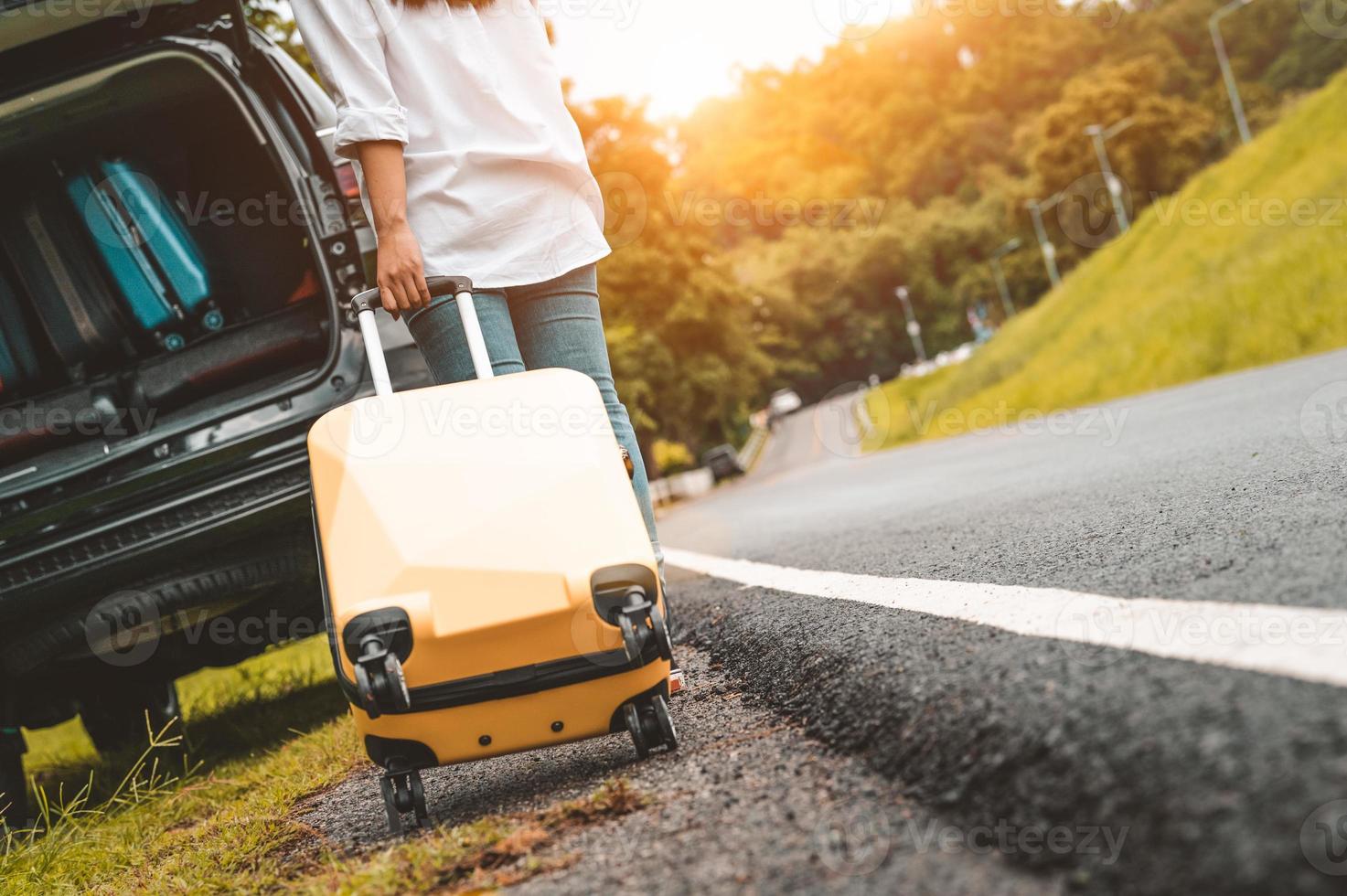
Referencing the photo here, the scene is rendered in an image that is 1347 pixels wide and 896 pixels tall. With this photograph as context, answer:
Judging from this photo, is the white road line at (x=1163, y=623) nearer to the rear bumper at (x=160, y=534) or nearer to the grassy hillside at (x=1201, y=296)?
the rear bumper at (x=160, y=534)

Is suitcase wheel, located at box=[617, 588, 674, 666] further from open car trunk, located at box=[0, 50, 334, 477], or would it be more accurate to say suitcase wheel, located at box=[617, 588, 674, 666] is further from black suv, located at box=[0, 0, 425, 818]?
open car trunk, located at box=[0, 50, 334, 477]

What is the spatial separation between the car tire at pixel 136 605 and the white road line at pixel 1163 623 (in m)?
1.95

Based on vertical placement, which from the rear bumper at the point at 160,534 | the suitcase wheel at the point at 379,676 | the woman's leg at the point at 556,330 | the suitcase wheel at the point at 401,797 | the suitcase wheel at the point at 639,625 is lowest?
the suitcase wheel at the point at 401,797

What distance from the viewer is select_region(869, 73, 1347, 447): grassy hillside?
632 inches

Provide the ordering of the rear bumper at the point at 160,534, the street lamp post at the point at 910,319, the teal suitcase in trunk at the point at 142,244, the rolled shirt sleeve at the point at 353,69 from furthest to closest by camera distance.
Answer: the street lamp post at the point at 910,319 → the teal suitcase in trunk at the point at 142,244 → the rear bumper at the point at 160,534 → the rolled shirt sleeve at the point at 353,69

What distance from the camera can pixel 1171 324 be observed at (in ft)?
65.8

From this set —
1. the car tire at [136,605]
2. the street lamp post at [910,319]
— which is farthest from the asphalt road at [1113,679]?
the street lamp post at [910,319]

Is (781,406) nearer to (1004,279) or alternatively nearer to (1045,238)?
(1004,279)

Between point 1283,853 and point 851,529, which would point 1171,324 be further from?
point 1283,853

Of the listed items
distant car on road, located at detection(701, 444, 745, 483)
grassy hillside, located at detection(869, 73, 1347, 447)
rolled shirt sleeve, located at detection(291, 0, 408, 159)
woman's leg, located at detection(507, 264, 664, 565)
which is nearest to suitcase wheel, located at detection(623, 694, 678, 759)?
woman's leg, located at detection(507, 264, 664, 565)

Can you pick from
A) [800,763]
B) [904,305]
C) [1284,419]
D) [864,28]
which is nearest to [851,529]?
[1284,419]

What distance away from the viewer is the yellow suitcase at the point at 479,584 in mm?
2027

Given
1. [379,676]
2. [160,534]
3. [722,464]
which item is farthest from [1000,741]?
[722,464]

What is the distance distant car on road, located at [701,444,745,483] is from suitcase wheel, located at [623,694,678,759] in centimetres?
3510
